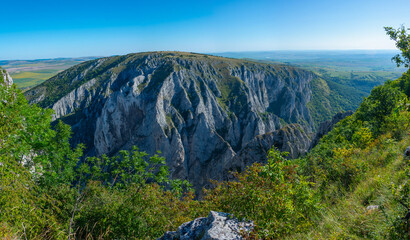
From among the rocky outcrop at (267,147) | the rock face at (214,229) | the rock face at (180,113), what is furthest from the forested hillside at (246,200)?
the rock face at (180,113)

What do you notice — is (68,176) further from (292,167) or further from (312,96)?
(312,96)

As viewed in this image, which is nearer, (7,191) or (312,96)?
(7,191)

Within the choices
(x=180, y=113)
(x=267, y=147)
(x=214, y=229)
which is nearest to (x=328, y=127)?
(x=267, y=147)

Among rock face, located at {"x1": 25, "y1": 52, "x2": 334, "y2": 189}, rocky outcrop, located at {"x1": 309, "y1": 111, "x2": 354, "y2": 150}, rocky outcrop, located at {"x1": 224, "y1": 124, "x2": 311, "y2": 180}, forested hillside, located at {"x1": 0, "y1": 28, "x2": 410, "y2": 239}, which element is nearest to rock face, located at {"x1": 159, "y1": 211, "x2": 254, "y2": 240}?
forested hillside, located at {"x1": 0, "y1": 28, "x2": 410, "y2": 239}

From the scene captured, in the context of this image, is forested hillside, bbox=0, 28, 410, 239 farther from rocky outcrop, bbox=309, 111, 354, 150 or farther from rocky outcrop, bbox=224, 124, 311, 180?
rocky outcrop, bbox=224, 124, 311, 180

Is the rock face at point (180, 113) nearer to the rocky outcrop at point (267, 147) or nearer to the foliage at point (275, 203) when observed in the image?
the rocky outcrop at point (267, 147)

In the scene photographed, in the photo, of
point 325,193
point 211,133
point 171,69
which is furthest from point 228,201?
point 171,69

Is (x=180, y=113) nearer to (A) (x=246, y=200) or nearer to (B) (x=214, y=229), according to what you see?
(A) (x=246, y=200)
